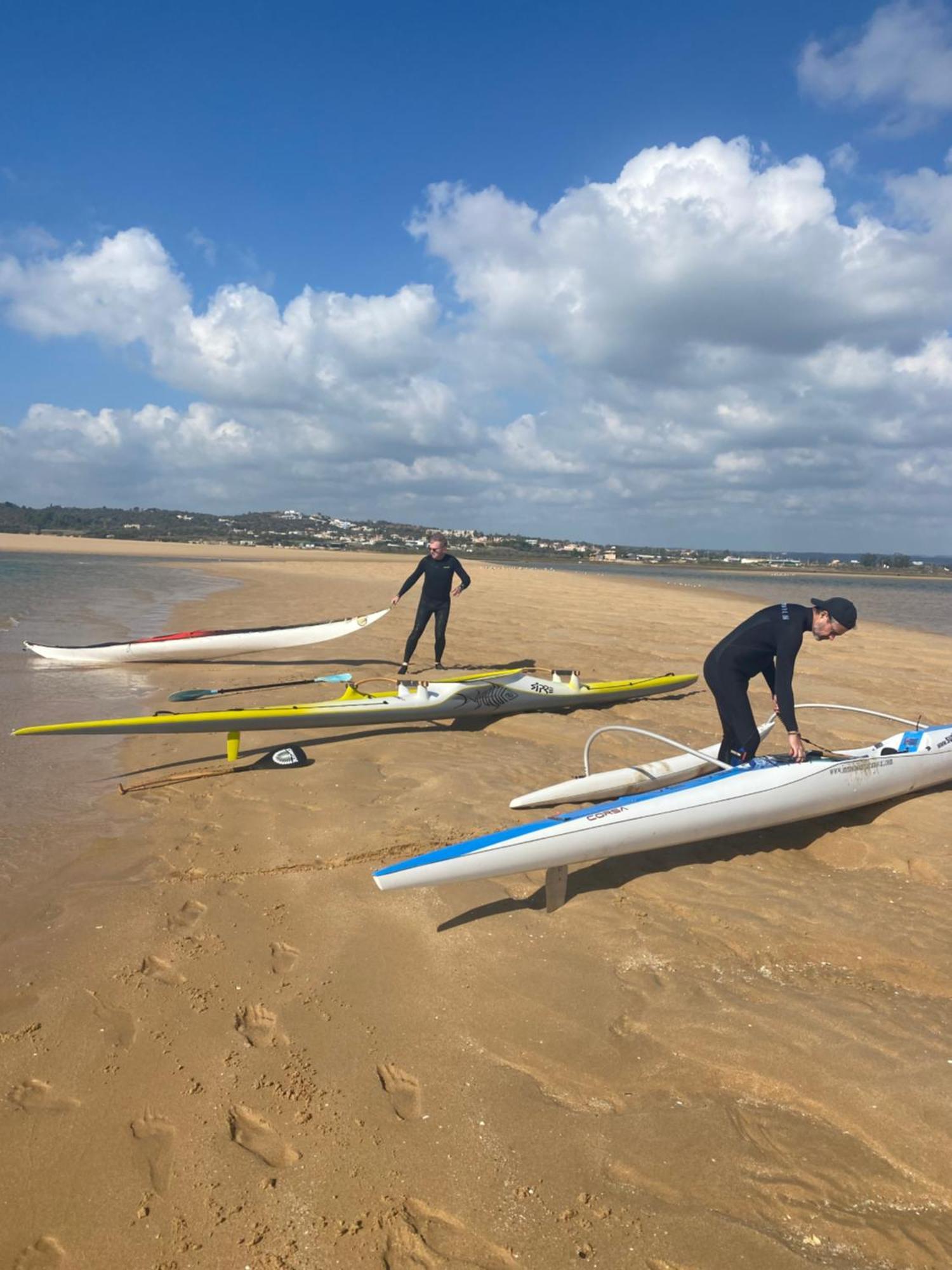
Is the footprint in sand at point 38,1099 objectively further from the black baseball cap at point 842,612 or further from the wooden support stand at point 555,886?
the black baseball cap at point 842,612

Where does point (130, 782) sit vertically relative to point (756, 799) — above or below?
below

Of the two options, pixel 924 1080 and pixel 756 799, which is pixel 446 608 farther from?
pixel 924 1080

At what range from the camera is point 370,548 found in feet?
283

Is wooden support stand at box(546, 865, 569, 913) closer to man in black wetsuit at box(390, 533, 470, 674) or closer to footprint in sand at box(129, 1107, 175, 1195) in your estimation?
footprint in sand at box(129, 1107, 175, 1195)

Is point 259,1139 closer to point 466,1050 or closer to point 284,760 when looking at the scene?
point 466,1050

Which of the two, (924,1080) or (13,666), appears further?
(13,666)

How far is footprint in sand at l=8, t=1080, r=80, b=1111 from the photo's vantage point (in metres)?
2.46

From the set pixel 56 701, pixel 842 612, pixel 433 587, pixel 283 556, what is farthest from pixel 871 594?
pixel 283 556

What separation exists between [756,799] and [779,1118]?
195 cm

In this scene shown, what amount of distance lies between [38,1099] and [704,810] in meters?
3.31

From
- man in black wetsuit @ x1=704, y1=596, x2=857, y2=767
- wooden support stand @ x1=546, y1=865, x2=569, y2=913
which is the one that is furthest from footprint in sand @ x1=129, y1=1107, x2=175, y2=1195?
man in black wetsuit @ x1=704, y1=596, x2=857, y2=767

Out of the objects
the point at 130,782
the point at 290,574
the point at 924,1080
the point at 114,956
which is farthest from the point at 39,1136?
the point at 290,574

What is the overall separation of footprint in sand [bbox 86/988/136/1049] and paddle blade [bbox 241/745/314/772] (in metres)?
2.90

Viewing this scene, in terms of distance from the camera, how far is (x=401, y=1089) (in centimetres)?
258
